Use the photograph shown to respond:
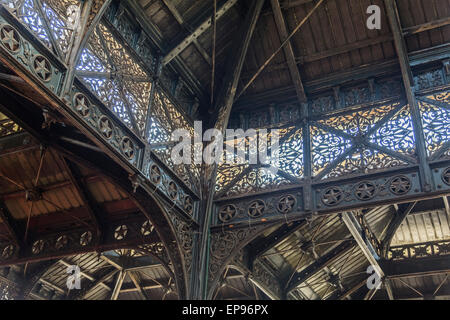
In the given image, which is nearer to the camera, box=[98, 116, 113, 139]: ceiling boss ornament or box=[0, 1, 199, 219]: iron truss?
box=[0, 1, 199, 219]: iron truss

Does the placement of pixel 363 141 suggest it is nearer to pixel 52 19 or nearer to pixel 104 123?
pixel 104 123

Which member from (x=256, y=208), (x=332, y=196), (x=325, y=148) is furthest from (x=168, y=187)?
(x=325, y=148)

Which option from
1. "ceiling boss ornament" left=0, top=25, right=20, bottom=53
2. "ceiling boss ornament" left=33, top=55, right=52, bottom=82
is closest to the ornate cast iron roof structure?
"ceiling boss ornament" left=33, top=55, right=52, bottom=82

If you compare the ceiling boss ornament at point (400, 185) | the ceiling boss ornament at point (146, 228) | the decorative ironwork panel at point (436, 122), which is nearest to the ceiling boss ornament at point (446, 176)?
the decorative ironwork panel at point (436, 122)

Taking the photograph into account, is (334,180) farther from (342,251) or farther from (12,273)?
(12,273)

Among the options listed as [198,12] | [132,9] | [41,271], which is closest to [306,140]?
[198,12]

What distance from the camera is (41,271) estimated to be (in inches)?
494

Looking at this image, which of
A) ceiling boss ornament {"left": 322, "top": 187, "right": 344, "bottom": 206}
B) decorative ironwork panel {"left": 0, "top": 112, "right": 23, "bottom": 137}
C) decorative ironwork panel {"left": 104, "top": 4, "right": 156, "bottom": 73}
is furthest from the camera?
decorative ironwork panel {"left": 0, "top": 112, "right": 23, "bottom": 137}

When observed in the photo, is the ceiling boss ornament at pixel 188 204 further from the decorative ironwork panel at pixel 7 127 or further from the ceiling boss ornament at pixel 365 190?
the decorative ironwork panel at pixel 7 127

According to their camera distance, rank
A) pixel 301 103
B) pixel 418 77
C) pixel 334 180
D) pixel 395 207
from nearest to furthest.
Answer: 1. pixel 334 180
2. pixel 418 77
3. pixel 301 103
4. pixel 395 207

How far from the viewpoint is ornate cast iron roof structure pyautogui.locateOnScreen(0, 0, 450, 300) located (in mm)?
8562

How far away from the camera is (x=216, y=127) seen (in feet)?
34.8

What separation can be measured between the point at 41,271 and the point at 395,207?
8.91m

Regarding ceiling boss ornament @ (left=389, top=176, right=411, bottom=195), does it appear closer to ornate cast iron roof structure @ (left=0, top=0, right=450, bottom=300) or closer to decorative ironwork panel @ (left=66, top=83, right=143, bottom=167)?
ornate cast iron roof structure @ (left=0, top=0, right=450, bottom=300)
